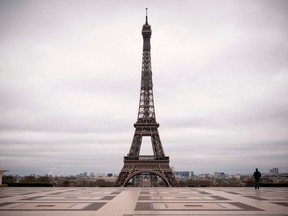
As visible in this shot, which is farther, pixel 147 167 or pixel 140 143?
pixel 140 143

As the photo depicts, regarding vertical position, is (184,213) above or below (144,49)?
below

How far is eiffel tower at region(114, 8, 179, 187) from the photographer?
5503 centimetres

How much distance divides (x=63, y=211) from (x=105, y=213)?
163 centimetres

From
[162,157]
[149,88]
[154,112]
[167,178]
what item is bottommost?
[167,178]

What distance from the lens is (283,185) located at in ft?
99.8

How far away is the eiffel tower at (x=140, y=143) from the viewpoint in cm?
5503

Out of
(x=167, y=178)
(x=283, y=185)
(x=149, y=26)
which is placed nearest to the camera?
(x=283, y=185)

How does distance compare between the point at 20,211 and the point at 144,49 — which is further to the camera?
the point at 144,49

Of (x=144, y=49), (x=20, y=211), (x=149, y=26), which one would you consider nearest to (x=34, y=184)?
(x=20, y=211)

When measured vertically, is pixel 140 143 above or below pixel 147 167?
above

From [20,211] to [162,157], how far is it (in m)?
47.2

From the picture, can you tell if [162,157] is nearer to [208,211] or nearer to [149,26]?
[149,26]

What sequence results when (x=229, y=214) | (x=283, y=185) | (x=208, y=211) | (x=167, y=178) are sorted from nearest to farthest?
(x=229, y=214) → (x=208, y=211) → (x=283, y=185) → (x=167, y=178)

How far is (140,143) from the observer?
197 ft
